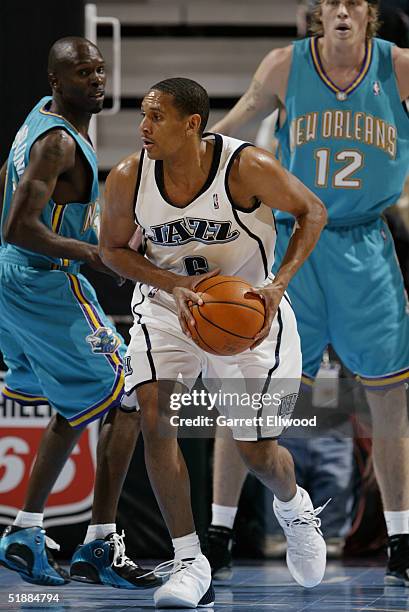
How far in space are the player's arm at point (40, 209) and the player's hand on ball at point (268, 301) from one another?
74 cm

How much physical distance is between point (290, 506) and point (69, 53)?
1.89 meters

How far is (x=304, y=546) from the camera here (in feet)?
13.4

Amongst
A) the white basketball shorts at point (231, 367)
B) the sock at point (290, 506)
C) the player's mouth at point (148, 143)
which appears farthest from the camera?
the sock at point (290, 506)

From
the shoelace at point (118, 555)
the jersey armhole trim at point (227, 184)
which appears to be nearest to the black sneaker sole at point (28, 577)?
the shoelace at point (118, 555)

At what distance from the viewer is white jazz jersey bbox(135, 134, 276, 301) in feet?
12.7

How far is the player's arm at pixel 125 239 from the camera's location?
152 inches

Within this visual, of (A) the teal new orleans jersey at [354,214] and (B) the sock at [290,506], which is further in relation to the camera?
(A) the teal new orleans jersey at [354,214]

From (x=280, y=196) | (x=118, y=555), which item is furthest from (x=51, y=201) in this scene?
(x=118, y=555)

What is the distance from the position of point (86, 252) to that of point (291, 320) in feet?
2.56

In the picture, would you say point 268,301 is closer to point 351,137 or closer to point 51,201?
point 51,201

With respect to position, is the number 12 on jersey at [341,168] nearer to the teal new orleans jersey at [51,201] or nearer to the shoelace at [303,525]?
the teal new orleans jersey at [51,201]

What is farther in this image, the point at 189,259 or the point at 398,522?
the point at 398,522

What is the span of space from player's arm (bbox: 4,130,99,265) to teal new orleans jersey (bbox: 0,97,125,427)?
0.09m

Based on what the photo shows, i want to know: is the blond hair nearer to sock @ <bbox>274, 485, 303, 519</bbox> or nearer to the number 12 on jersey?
the number 12 on jersey
